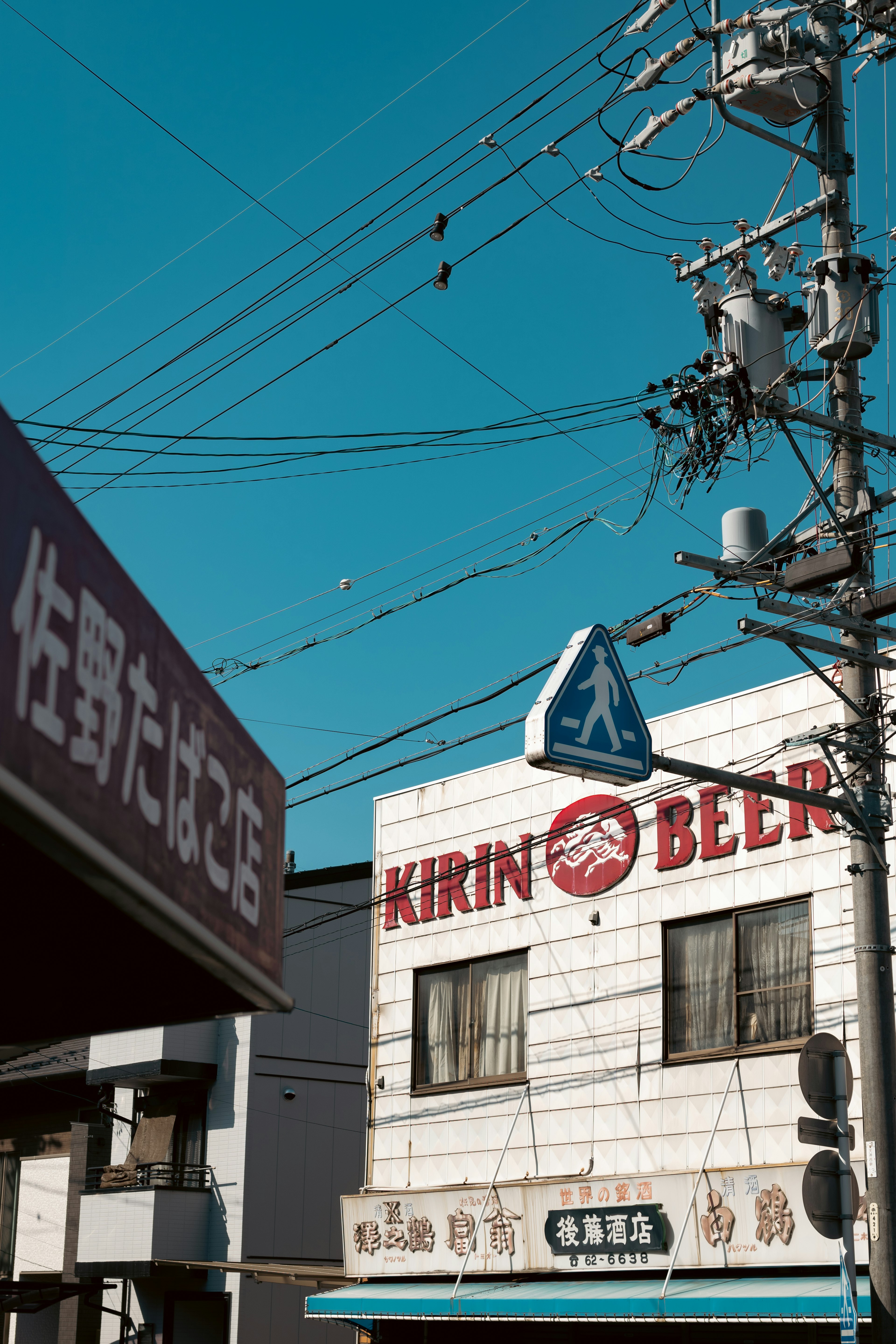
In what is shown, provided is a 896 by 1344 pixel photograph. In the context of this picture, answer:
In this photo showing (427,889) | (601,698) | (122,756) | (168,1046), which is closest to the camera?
(122,756)

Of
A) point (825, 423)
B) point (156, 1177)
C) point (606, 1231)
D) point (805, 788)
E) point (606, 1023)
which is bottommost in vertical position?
point (606, 1231)

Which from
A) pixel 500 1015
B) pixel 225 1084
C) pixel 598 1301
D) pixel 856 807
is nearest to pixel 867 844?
pixel 856 807

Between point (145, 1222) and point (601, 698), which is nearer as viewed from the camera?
point (601, 698)

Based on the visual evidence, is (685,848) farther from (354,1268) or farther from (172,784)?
(172,784)

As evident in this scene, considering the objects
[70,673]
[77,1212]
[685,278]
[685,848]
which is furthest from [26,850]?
[77,1212]

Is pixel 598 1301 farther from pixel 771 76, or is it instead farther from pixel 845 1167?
pixel 771 76

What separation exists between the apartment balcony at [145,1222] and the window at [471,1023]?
892cm

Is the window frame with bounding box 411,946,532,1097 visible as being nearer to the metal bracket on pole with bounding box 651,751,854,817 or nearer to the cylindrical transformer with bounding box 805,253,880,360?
the metal bracket on pole with bounding box 651,751,854,817

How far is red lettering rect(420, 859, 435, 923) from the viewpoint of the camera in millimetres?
22328

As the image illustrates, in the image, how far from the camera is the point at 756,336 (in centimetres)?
1369

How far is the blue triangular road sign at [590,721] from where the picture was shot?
1225 cm

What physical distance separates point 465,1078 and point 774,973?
5647 millimetres

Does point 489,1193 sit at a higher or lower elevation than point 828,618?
lower

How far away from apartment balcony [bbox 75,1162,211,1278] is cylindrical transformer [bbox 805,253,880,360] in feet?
69.2
